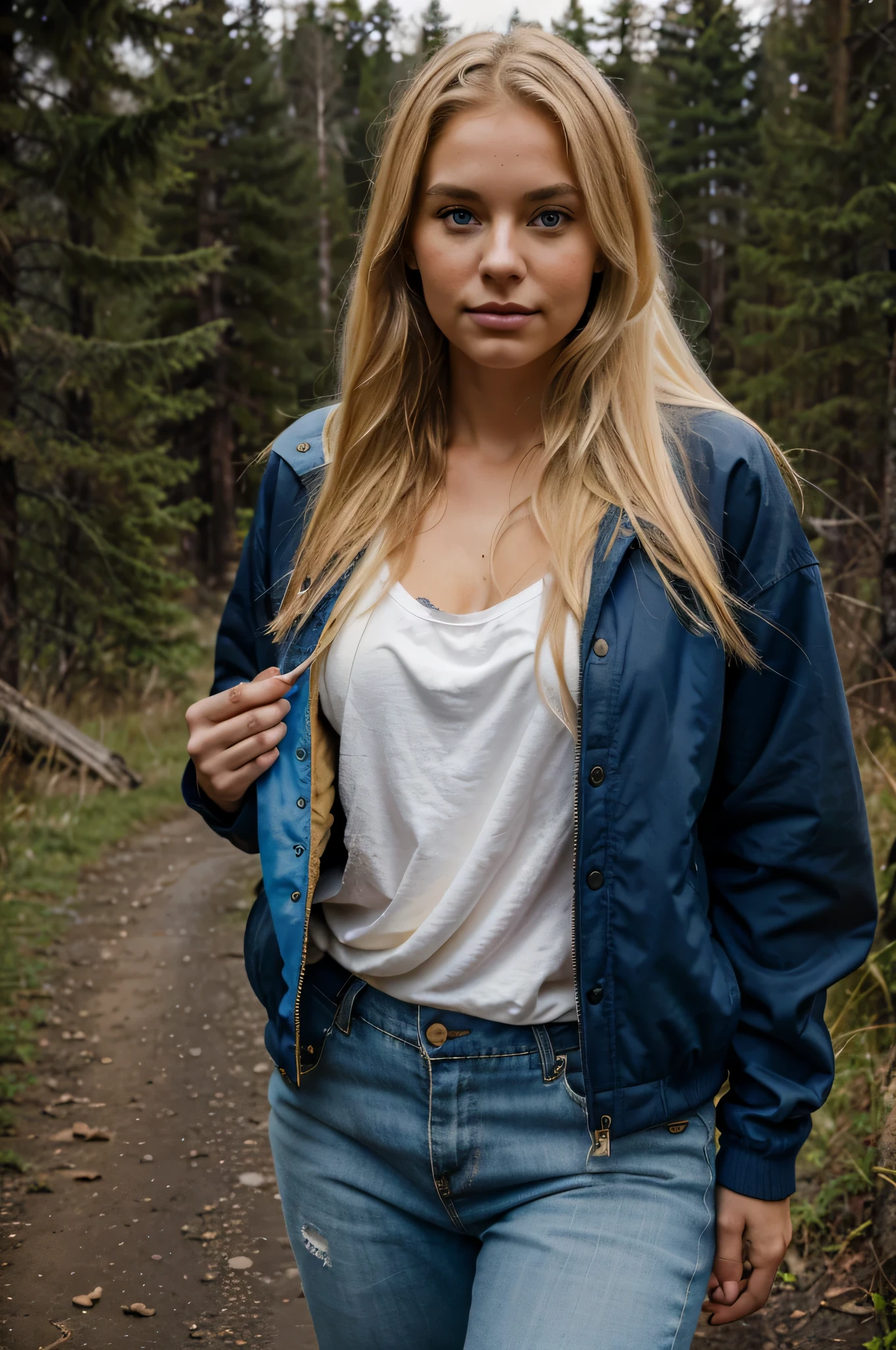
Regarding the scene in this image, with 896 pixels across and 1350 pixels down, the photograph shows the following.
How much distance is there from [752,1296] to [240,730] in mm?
1151

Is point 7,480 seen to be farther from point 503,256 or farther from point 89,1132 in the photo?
point 503,256

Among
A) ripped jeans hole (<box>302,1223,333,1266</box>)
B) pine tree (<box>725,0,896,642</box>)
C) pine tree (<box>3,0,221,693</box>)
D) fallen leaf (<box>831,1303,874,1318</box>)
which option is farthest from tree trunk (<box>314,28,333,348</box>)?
ripped jeans hole (<box>302,1223,333,1266</box>)

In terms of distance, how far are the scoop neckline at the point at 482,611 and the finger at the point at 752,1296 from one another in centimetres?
103

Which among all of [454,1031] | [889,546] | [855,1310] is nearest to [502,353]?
[454,1031]

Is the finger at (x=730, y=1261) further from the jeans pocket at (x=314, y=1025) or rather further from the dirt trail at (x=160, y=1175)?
the dirt trail at (x=160, y=1175)

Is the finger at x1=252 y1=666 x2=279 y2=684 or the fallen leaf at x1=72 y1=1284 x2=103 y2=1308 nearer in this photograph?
the finger at x1=252 y1=666 x2=279 y2=684

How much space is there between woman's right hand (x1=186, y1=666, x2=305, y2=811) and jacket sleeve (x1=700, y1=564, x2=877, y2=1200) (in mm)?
699

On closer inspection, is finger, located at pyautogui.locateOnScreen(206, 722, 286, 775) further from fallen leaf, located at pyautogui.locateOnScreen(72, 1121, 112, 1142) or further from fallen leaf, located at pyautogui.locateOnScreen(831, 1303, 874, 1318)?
fallen leaf, located at pyautogui.locateOnScreen(72, 1121, 112, 1142)

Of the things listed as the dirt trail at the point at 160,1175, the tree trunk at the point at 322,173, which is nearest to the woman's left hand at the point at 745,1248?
the dirt trail at the point at 160,1175

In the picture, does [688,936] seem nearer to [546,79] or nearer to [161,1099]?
[546,79]

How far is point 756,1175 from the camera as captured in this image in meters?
1.70

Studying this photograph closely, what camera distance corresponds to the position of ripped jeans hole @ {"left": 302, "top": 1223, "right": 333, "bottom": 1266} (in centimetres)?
184

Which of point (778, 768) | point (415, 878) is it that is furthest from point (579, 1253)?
point (778, 768)

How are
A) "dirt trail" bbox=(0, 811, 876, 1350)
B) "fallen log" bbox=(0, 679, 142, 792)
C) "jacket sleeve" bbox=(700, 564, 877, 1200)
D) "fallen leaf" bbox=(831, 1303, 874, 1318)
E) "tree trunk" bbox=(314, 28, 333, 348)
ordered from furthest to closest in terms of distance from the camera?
"tree trunk" bbox=(314, 28, 333, 348)
"fallen log" bbox=(0, 679, 142, 792)
"dirt trail" bbox=(0, 811, 876, 1350)
"fallen leaf" bbox=(831, 1303, 874, 1318)
"jacket sleeve" bbox=(700, 564, 877, 1200)
